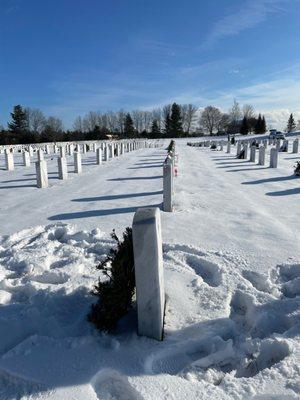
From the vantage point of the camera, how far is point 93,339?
361 cm

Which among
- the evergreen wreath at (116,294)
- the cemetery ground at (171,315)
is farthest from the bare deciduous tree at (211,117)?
the evergreen wreath at (116,294)

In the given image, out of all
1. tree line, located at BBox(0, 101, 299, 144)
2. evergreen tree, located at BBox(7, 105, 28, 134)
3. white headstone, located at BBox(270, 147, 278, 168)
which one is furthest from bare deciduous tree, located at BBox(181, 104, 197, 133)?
white headstone, located at BBox(270, 147, 278, 168)

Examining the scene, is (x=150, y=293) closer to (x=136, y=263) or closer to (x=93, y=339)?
(x=136, y=263)

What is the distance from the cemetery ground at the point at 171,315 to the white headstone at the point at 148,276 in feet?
0.51

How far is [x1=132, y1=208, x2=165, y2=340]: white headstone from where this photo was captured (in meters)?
3.53

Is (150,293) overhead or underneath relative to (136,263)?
underneath

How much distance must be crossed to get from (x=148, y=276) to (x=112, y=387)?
1.01 meters

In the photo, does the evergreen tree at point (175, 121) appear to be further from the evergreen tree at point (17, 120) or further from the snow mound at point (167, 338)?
the snow mound at point (167, 338)

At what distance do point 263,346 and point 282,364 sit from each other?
0.98 feet

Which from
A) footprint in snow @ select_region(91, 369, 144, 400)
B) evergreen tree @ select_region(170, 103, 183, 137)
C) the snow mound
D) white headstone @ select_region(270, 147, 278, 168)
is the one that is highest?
evergreen tree @ select_region(170, 103, 183, 137)

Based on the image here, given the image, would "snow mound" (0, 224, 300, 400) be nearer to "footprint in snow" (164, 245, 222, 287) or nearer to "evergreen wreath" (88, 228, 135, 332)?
"footprint in snow" (164, 245, 222, 287)

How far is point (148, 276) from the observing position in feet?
11.8

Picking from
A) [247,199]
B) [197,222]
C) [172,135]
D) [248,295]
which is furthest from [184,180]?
[172,135]

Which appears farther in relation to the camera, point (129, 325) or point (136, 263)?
point (129, 325)
